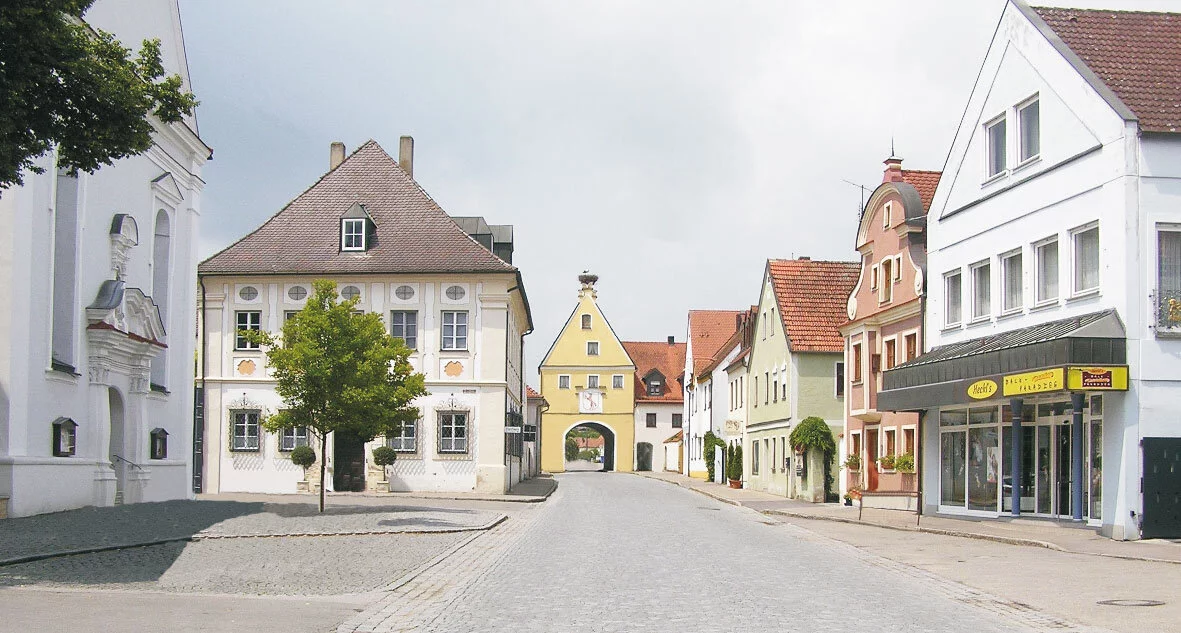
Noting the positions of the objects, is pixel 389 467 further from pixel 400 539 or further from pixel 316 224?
pixel 400 539

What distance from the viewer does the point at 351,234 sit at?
4159 cm

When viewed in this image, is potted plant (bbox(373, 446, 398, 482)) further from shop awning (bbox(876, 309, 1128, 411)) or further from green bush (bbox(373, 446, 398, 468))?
shop awning (bbox(876, 309, 1128, 411))

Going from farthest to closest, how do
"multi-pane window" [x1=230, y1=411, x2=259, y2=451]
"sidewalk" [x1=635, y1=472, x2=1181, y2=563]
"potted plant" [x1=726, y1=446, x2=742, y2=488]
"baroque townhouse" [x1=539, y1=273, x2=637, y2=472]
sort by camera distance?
1. "baroque townhouse" [x1=539, y1=273, x2=637, y2=472]
2. "potted plant" [x1=726, y1=446, x2=742, y2=488]
3. "multi-pane window" [x1=230, y1=411, x2=259, y2=451]
4. "sidewalk" [x1=635, y1=472, x2=1181, y2=563]

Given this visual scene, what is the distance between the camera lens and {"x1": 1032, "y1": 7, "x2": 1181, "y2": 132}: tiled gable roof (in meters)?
21.9

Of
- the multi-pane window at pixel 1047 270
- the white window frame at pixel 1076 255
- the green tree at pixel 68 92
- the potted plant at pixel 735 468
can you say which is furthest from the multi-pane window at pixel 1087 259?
the potted plant at pixel 735 468

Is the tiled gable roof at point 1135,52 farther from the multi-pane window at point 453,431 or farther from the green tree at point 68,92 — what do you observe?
the multi-pane window at point 453,431

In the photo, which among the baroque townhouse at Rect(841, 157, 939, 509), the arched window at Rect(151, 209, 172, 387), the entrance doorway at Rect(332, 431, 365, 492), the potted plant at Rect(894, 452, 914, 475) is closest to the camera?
the arched window at Rect(151, 209, 172, 387)

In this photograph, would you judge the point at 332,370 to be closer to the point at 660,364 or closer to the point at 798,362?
the point at 798,362

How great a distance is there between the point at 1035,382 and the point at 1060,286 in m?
2.25

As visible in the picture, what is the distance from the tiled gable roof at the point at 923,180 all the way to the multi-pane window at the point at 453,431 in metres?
15.7

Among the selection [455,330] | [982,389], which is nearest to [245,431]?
[455,330]

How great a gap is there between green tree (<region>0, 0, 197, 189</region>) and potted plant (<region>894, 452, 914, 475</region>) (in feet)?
72.2

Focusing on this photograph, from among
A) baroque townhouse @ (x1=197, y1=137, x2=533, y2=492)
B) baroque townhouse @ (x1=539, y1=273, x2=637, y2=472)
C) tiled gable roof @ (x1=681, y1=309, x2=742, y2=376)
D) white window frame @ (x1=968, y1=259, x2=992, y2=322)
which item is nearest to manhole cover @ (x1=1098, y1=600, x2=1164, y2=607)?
white window frame @ (x1=968, y1=259, x2=992, y2=322)

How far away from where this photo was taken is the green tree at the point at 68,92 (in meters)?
12.3
